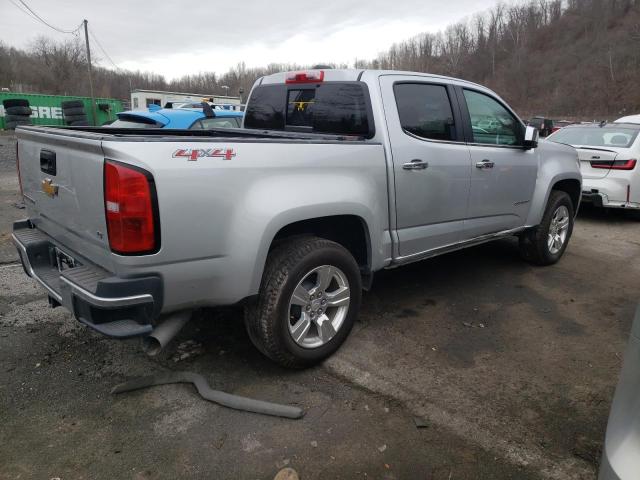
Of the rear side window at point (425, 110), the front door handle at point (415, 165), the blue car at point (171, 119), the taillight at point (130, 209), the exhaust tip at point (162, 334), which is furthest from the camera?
the blue car at point (171, 119)

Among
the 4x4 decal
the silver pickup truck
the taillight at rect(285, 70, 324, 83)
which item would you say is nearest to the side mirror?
the silver pickup truck

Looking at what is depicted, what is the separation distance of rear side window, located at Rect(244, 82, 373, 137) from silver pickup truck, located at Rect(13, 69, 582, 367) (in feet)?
0.04

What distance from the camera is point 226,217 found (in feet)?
8.64

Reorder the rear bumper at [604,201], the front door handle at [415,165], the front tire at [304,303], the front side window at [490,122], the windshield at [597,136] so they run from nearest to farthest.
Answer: the front tire at [304,303] < the front door handle at [415,165] < the front side window at [490,122] < the rear bumper at [604,201] < the windshield at [597,136]

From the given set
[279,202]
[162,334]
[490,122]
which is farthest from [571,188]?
[162,334]

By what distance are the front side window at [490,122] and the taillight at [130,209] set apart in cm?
299

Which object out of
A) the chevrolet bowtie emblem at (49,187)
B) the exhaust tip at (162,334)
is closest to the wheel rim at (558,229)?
the exhaust tip at (162,334)

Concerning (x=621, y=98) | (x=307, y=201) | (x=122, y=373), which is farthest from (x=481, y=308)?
(x=621, y=98)

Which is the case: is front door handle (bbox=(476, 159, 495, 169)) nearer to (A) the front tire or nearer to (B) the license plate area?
(A) the front tire

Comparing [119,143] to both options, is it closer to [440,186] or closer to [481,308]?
[440,186]

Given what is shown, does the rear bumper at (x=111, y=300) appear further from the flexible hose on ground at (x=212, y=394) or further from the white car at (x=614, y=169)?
the white car at (x=614, y=169)

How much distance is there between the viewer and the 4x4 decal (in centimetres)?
246

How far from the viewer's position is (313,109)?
13.3 ft

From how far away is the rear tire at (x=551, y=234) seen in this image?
5.40m
